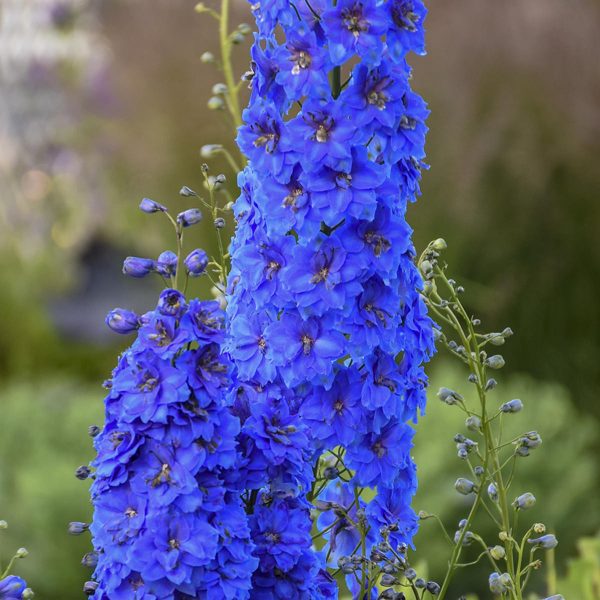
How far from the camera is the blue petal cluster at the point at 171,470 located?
1.18 m

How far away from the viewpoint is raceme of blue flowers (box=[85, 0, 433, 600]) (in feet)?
3.93

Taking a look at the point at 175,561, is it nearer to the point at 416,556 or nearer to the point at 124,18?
the point at 416,556

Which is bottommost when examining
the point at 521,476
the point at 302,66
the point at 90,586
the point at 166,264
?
the point at 90,586

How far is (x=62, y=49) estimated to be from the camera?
8.82 metres

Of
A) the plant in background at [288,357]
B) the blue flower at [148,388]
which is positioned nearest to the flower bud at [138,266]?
the plant in background at [288,357]

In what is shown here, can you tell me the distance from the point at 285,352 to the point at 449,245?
401cm

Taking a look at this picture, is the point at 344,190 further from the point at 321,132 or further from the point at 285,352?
the point at 285,352

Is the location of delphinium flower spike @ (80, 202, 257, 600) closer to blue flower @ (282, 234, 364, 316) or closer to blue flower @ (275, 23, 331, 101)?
blue flower @ (282, 234, 364, 316)

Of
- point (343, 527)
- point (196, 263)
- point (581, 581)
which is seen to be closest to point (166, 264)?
point (196, 263)

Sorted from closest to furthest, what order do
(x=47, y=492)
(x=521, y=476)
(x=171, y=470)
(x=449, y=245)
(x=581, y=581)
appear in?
(x=171, y=470) → (x=581, y=581) → (x=47, y=492) → (x=521, y=476) → (x=449, y=245)

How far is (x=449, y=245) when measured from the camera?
207 inches

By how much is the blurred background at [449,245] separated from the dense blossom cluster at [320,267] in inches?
31.2

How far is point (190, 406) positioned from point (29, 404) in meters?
3.39

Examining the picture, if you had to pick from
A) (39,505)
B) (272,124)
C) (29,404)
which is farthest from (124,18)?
(272,124)
